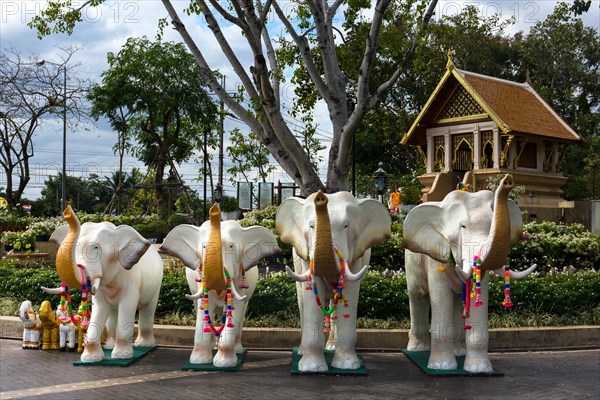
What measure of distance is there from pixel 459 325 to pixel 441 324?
78 centimetres

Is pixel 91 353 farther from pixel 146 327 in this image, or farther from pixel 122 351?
pixel 146 327

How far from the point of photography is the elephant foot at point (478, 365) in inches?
323

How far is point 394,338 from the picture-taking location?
9875 millimetres

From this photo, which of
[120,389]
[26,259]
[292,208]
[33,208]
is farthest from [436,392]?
[33,208]

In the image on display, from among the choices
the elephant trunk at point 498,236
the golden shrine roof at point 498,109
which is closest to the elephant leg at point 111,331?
the elephant trunk at point 498,236

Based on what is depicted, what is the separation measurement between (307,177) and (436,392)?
442cm

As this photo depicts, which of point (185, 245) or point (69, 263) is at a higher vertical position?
point (185, 245)

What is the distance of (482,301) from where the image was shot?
8203mm

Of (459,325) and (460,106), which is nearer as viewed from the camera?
(459,325)

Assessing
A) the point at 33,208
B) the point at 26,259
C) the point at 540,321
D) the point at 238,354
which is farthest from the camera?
the point at 33,208

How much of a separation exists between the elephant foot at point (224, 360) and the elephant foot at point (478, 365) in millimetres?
2727

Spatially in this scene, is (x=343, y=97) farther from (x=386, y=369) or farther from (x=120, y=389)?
(x=120, y=389)

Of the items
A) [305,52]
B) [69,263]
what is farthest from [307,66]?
[69,263]

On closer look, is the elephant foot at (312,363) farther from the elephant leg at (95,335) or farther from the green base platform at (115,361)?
the elephant leg at (95,335)
